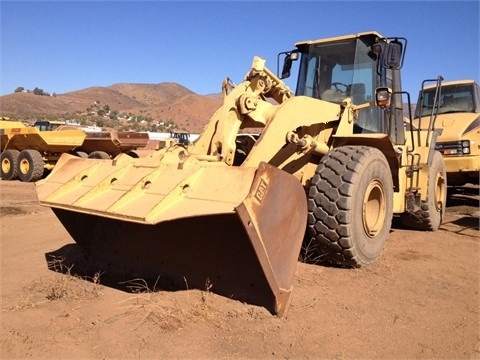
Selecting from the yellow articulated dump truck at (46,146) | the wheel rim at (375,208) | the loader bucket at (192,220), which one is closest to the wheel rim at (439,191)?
the wheel rim at (375,208)

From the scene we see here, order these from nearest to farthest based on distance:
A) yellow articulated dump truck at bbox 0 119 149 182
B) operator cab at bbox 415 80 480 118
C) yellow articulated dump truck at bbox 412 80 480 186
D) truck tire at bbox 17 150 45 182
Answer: yellow articulated dump truck at bbox 412 80 480 186 → operator cab at bbox 415 80 480 118 → truck tire at bbox 17 150 45 182 → yellow articulated dump truck at bbox 0 119 149 182

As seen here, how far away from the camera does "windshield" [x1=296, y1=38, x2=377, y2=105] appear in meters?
5.65

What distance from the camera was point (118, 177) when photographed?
156 inches

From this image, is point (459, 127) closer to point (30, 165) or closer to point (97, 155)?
point (97, 155)

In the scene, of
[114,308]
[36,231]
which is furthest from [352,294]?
[36,231]

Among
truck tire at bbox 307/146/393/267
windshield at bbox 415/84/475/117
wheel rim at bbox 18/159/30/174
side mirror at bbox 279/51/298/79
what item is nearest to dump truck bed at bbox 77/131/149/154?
wheel rim at bbox 18/159/30/174

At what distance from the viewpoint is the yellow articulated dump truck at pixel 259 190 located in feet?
10.9

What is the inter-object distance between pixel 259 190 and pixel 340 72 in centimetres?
321

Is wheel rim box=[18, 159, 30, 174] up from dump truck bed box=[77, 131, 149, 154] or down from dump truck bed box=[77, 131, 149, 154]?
down

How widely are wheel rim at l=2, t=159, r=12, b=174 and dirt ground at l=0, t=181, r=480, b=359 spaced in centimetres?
1242

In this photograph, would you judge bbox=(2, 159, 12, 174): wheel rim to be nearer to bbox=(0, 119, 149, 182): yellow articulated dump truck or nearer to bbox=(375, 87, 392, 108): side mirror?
bbox=(0, 119, 149, 182): yellow articulated dump truck

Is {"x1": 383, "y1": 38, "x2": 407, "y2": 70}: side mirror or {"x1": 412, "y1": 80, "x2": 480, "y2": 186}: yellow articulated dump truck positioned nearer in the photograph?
{"x1": 383, "y1": 38, "x2": 407, "y2": 70}: side mirror

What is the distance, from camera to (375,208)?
5062 mm

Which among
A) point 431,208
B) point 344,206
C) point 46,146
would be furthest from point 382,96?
point 46,146
